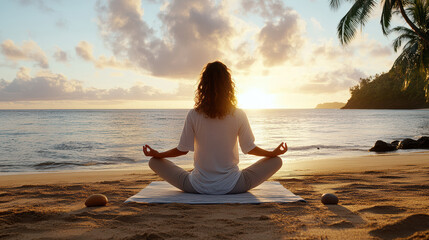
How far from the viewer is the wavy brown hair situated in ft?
12.9

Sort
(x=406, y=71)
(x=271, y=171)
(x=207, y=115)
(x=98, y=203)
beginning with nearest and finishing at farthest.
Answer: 1. (x=98, y=203)
2. (x=207, y=115)
3. (x=271, y=171)
4. (x=406, y=71)

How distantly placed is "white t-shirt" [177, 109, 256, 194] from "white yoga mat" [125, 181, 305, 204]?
0.31m

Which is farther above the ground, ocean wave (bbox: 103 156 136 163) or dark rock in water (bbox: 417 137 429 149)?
dark rock in water (bbox: 417 137 429 149)

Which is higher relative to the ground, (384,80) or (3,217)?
(384,80)

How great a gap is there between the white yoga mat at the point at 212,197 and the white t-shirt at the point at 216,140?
313mm

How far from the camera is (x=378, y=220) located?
2947mm

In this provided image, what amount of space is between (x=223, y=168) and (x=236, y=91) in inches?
37.8

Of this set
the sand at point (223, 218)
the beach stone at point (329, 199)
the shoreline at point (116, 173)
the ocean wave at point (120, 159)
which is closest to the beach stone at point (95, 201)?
the sand at point (223, 218)

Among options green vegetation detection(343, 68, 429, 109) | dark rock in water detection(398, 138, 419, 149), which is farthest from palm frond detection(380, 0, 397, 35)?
green vegetation detection(343, 68, 429, 109)

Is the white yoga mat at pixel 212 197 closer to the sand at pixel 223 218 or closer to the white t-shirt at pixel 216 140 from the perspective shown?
the sand at pixel 223 218

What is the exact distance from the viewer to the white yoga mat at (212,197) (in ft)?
12.8

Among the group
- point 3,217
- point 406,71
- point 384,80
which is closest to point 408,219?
point 3,217

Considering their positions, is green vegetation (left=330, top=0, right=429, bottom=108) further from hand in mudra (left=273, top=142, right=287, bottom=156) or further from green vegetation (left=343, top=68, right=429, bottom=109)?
green vegetation (left=343, top=68, right=429, bottom=109)

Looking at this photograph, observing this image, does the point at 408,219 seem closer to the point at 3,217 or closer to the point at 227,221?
the point at 227,221
